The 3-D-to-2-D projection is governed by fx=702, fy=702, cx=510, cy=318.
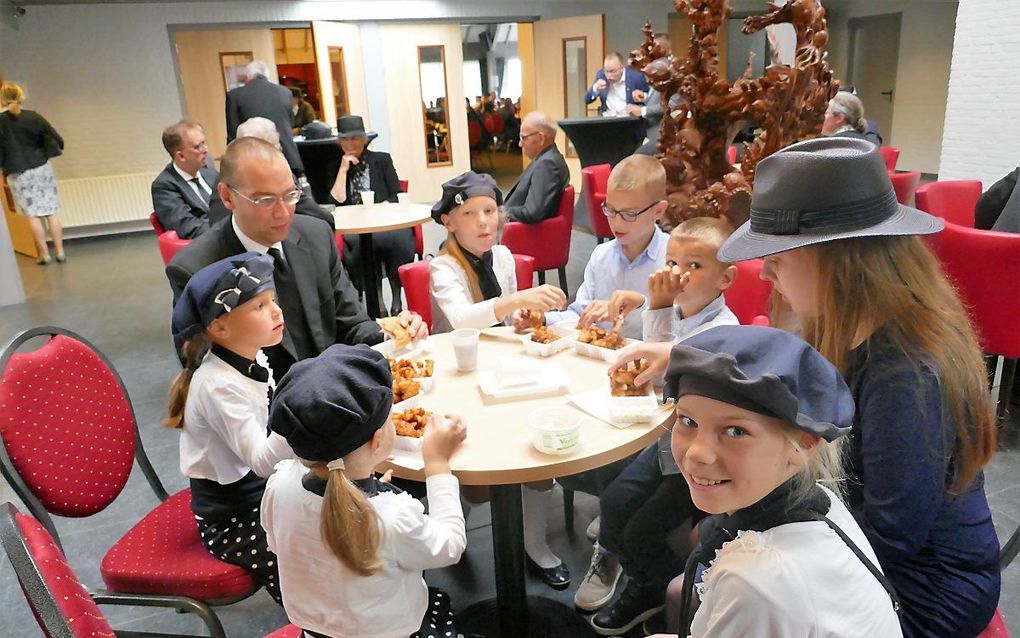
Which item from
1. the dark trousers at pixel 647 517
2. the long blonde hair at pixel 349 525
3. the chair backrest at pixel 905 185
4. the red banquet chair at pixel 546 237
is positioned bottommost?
the dark trousers at pixel 647 517

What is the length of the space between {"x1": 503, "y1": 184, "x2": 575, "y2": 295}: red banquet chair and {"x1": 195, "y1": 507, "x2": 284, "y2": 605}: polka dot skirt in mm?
3568

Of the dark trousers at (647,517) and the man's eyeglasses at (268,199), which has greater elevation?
the man's eyeglasses at (268,199)

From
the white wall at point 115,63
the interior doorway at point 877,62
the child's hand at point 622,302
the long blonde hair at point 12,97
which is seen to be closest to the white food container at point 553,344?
the child's hand at point 622,302

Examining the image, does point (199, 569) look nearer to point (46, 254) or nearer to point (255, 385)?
point (255, 385)

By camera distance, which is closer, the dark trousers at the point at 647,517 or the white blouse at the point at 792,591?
the white blouse at the point at 792,591

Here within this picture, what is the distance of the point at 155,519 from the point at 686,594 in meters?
1.59

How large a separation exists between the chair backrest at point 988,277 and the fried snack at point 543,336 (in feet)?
6.32

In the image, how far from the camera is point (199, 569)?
184 cm

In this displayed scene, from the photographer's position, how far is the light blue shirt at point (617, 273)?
277 centimetres

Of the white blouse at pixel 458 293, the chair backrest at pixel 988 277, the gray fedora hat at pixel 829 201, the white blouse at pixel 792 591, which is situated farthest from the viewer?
the chair backrest at pixel 988 277

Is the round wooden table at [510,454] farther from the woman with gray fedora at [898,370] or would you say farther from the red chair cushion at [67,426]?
the red chair cushion at [67,426]

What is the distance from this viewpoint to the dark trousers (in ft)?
6.94

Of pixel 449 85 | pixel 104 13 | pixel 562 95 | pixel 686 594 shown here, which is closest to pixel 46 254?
pixel 104 13

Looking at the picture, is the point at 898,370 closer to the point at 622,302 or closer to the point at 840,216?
the point at 840,216
